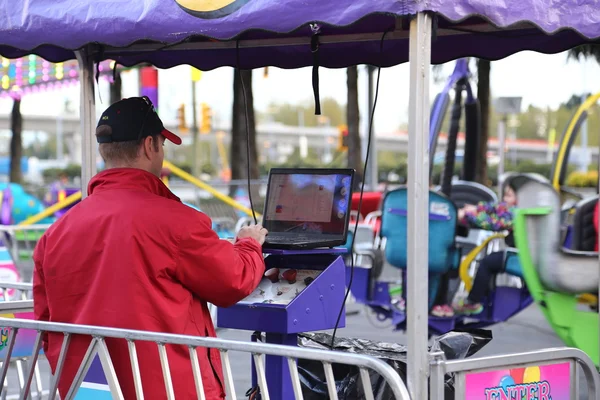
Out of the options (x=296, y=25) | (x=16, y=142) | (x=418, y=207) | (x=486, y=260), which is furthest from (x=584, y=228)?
(x=16, y=142)

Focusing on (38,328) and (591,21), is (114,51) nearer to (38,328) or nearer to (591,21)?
(38,328)

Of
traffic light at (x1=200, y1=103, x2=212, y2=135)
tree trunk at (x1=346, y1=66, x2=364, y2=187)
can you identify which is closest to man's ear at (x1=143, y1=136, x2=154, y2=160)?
tree trunk at (x1=346, y1=66, x2=364, y2=187)

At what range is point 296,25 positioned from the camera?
3.29 meters

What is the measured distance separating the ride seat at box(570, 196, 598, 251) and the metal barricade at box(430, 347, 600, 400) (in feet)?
15.2

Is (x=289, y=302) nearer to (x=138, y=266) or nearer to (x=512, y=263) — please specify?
(x=138, y=266)

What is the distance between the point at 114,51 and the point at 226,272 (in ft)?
7.96

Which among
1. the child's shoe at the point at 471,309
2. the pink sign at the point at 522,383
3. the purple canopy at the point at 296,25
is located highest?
the purple canopy at the point at 296,25

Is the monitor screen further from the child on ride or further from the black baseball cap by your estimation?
the child on ride

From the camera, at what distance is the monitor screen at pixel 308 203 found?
14.1 feet

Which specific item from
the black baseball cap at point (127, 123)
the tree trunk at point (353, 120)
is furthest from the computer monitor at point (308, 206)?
the tree trunk at point (353, 120)

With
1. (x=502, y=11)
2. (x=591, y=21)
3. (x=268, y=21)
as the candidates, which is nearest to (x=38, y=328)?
(x=268, y=21)

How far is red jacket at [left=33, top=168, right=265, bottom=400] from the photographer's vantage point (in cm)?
333

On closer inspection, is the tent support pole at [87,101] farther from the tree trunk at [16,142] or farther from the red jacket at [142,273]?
the tree trunk at [16,142]

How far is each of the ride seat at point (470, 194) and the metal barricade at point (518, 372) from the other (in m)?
7.80
